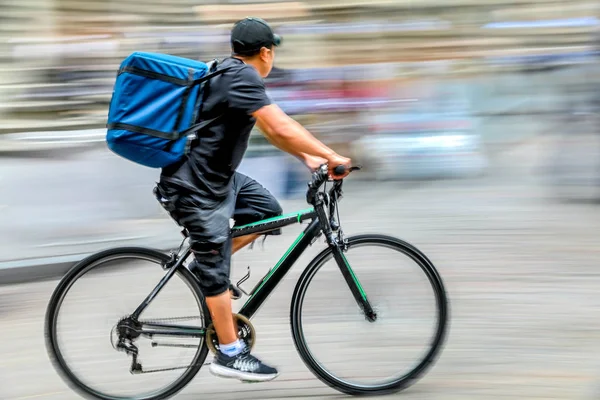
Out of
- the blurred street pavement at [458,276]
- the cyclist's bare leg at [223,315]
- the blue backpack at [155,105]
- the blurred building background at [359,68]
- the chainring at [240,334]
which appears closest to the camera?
the blue backpack at [155,105]

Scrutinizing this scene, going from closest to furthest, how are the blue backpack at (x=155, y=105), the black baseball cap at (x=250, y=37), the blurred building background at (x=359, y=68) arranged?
1. the blue backpack at (x=155, y=105)
2. the black baseball cap at (x=250, y=37)
3. the blurred building background at (x=359, y=68)

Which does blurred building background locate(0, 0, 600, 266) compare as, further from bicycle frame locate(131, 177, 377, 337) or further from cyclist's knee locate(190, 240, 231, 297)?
cyclist's knee locate(190, 240, 231, 297)

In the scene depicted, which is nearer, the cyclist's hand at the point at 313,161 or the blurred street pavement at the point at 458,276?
the cyclist's hand at the point at 313,161

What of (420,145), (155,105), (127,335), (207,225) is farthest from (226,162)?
(420,145)

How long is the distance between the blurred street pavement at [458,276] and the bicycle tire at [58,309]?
183mm

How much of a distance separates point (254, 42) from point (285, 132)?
1.33ft

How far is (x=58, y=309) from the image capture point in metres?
3.83

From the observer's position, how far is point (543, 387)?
4.09 m

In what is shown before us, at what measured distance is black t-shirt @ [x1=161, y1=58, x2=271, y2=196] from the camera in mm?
3527

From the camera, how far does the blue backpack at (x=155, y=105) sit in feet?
11.4

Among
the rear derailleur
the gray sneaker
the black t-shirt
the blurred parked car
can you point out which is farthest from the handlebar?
the blurred parked car

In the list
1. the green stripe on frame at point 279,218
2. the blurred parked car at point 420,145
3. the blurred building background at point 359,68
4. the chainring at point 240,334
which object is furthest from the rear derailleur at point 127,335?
the blurred parked car at point 420,145

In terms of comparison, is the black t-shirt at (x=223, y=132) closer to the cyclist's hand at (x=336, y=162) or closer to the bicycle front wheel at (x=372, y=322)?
the cyclist's hand at (x=336, y=162)

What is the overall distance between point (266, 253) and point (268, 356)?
6.17ft
